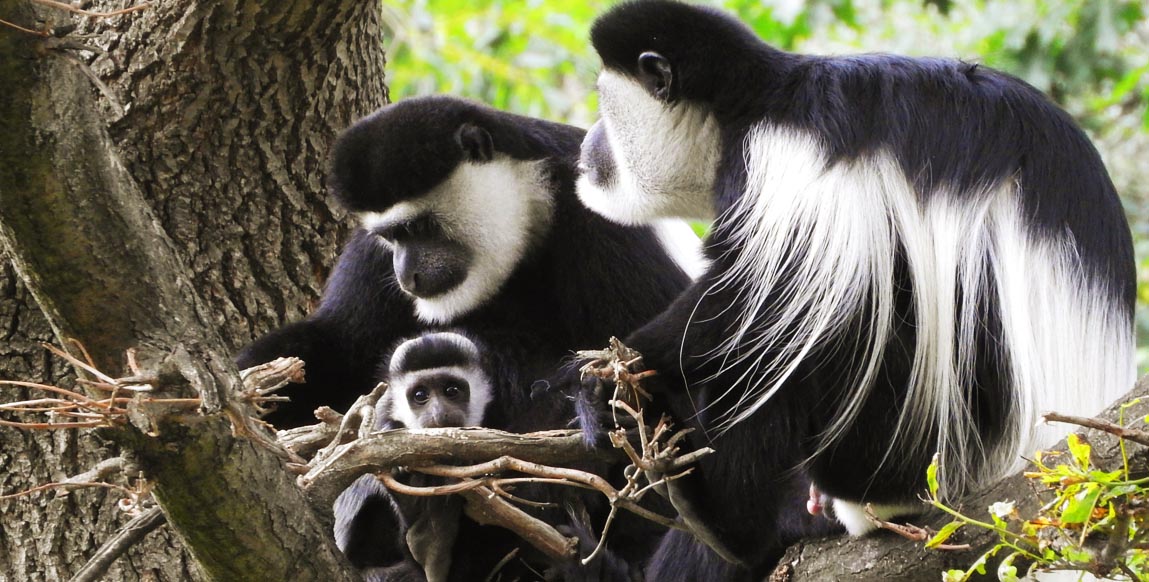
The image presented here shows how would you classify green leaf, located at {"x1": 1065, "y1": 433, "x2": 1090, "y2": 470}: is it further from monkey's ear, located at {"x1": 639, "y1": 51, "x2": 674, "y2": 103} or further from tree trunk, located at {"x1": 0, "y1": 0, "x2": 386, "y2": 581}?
tree trunk, located at {"x1": 0, "y1": 0, "x2": 386, "y2": 581}

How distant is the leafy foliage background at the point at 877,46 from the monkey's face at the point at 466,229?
253cm

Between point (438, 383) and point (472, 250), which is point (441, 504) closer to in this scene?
point (438, 383)

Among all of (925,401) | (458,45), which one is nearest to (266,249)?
(925,401)

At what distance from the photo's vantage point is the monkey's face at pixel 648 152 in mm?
2320

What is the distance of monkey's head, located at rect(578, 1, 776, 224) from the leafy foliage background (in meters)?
2.84

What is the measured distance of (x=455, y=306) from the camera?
279 centimetres

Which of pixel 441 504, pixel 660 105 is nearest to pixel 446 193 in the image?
pixel 660 105

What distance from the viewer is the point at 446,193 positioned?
277 centimetres

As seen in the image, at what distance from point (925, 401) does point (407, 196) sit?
1.26 m

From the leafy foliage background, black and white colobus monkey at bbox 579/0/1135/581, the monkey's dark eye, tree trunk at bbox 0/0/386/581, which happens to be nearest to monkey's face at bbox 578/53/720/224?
black and white colobus monkey at bbox 579/0/1135/581

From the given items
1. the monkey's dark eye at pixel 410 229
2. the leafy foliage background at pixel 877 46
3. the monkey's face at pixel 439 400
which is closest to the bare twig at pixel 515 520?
the monkey's face at pixel 439 400

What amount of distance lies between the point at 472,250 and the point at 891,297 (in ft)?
3.58

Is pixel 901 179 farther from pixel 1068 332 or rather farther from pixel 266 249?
pixel 266 249

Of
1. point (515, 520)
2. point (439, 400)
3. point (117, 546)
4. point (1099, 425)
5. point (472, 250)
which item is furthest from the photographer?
point (472, 250)
